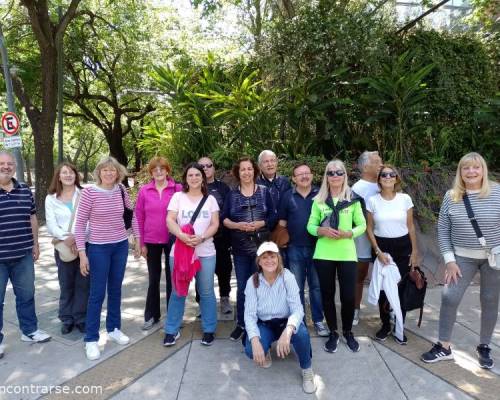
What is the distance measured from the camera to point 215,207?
3.76 m

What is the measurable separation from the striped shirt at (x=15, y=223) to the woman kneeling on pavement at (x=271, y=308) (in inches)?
83.2

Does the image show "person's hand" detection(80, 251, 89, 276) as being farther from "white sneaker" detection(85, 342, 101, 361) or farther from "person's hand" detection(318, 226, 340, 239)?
"person's hand" detection(318, 226, 340, 239)

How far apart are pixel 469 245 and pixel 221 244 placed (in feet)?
8.11

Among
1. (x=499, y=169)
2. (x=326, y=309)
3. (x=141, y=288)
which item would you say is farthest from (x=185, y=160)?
(x=499, y=169)

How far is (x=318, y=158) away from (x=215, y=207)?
144 inches

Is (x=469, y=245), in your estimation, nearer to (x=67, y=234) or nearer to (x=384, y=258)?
(x=384, y=258)

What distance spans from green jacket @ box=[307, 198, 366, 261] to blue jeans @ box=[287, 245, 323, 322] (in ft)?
1.01

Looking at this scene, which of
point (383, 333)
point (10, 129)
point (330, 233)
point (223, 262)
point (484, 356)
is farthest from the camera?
point (10, 129)

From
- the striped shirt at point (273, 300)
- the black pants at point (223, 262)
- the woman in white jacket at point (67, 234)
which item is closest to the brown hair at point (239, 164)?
the black pants at point (223, 262)

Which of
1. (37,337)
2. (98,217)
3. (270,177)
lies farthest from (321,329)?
(37,337)

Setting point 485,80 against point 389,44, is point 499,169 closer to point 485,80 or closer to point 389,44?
point 485,80

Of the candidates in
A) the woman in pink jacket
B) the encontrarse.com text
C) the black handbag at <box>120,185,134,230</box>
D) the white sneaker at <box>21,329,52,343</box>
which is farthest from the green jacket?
the white sneaker at <box>21,329,52,343</box>

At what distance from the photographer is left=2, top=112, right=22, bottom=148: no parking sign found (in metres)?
9.81

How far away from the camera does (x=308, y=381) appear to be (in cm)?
299
